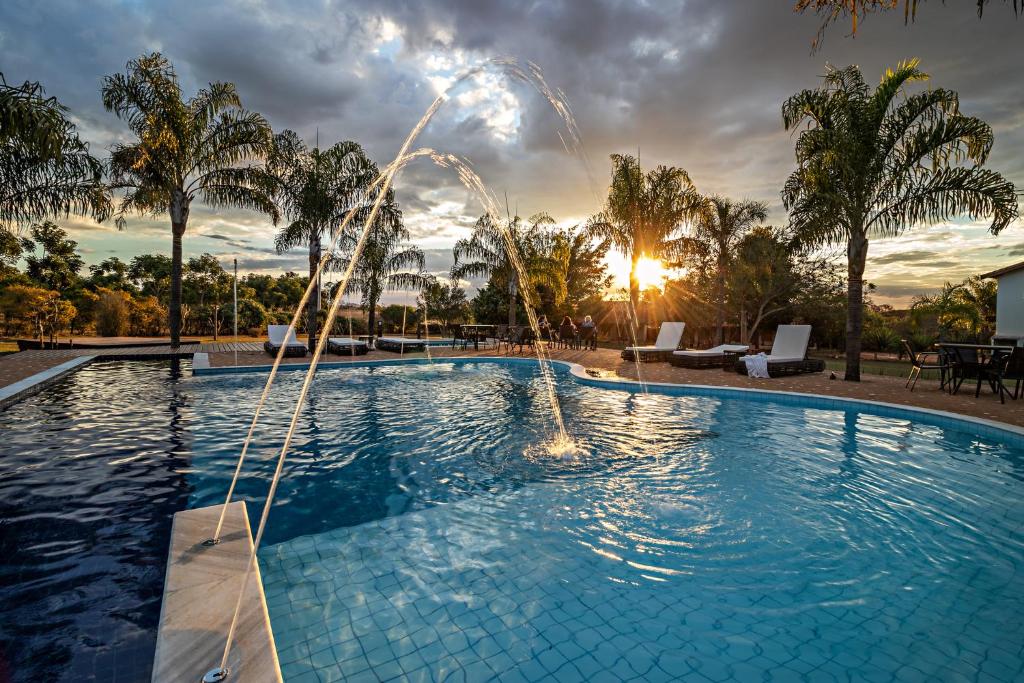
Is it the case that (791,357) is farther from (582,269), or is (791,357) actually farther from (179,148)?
(179,148)

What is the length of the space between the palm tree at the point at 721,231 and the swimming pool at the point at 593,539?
14.6 metres

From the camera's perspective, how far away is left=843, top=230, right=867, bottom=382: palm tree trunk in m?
11.2

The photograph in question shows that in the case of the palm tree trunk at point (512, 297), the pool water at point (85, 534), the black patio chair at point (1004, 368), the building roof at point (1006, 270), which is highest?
the building roof at point (1006, 270)

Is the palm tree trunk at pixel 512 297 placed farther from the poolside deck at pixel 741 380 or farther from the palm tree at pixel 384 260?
the poolside deck at pixel 741 380

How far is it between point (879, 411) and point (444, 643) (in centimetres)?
956

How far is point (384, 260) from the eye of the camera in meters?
21.4

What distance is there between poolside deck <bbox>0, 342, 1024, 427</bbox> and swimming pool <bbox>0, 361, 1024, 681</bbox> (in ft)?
5.67

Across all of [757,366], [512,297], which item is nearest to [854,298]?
[757,366]

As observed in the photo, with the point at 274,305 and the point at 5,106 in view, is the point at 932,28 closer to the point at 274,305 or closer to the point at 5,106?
the point at 5,106

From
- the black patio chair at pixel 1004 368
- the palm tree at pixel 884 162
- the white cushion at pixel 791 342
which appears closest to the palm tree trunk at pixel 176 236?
the palm tree at pixel 884 162

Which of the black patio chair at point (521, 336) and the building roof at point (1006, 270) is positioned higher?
the building roof at point (1006, 270)

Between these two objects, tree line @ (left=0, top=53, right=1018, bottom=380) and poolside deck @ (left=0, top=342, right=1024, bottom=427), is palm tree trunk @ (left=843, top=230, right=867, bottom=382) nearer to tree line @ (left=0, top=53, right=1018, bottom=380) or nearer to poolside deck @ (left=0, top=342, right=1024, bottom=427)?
tree line @ (left=0, top=53, right=1018, bottom=380)

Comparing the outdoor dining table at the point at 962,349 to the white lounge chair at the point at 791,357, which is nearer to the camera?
the outdoor dining table at the point at 962,349

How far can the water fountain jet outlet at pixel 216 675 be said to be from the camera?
1915 millimetres
